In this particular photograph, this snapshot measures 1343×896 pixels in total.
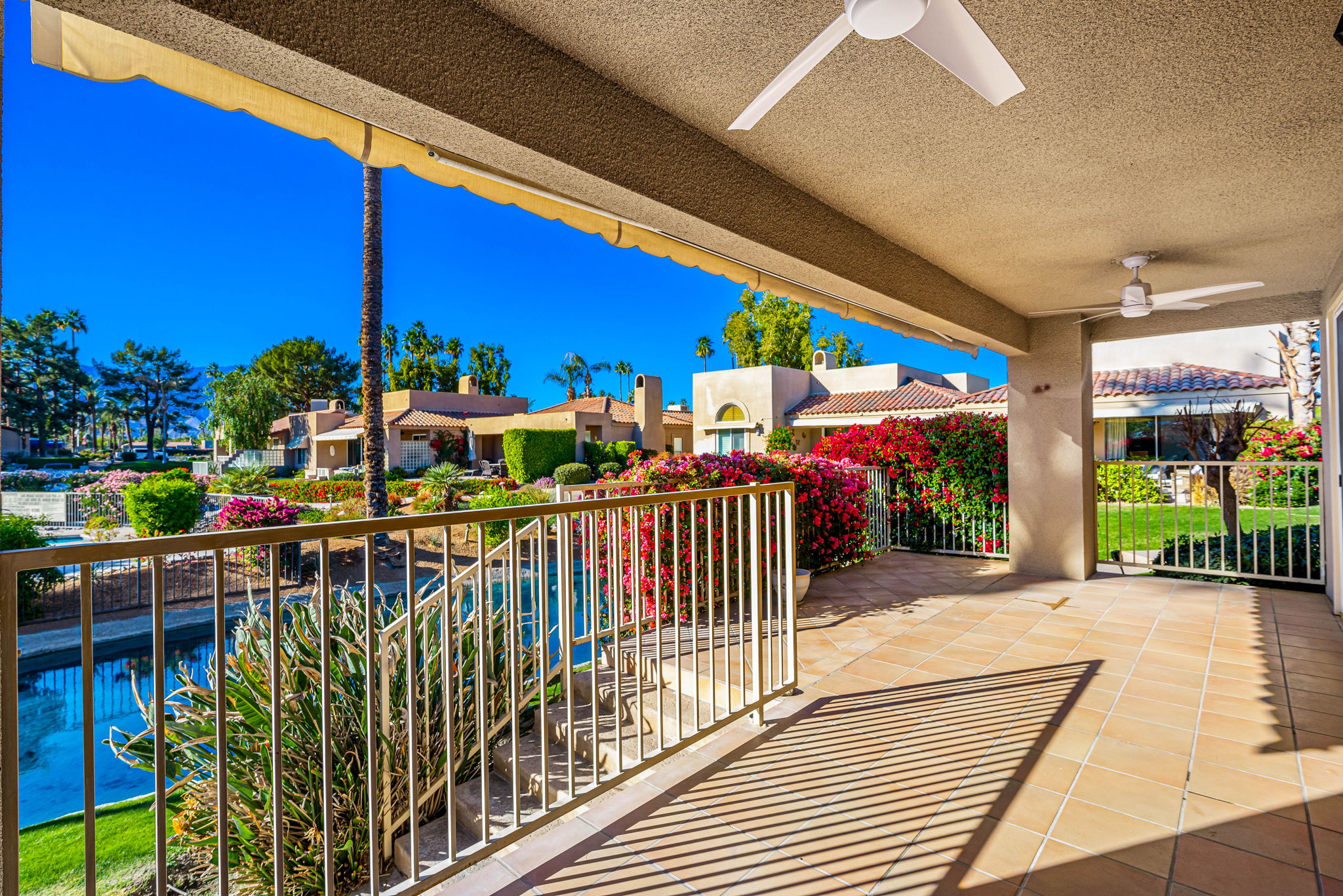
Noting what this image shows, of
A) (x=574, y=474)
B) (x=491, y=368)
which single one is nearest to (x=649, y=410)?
(x=574, y=474)

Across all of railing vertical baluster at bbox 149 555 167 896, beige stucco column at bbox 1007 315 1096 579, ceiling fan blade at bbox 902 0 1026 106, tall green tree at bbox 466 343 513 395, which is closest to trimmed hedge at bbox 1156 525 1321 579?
beige stucco column at bbox 1007 315 1096 579

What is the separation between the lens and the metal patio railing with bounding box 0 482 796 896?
1.43 m

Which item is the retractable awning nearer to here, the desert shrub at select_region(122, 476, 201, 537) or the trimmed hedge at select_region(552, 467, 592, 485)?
the desert shrub at select_region(122, 476, 201, 537)

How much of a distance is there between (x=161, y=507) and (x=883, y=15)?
45.5ft

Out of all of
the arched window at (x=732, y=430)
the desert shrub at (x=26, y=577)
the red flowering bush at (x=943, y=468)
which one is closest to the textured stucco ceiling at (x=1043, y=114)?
the red flowering bush at (x=943, y=468)

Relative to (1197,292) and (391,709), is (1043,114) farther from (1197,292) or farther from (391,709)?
(391,709)

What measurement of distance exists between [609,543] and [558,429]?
20.7 meters

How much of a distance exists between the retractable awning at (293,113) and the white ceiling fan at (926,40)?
1060 mm

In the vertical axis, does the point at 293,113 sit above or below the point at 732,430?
above

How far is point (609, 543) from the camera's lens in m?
3.55

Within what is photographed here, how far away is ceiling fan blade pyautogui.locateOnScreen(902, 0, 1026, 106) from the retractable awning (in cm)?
140

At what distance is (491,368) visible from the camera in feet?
137

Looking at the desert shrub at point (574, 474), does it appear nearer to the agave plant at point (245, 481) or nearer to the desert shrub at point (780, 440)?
the desert shrub at point (780, 440)

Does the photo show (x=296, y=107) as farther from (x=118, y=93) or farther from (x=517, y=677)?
(x=118, y=93)
